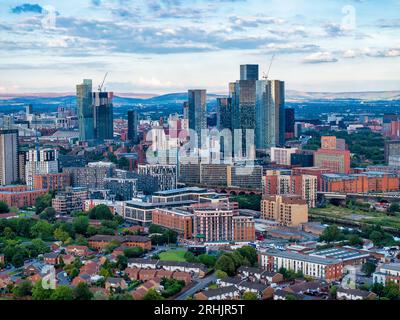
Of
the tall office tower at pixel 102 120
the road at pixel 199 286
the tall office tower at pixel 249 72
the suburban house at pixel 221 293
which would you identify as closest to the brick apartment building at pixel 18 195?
the road at pixel 199 286

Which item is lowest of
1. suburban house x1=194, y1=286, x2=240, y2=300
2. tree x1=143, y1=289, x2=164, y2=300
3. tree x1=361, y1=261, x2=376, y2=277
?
tree x1=361, y1=261, x2=376, y2=277

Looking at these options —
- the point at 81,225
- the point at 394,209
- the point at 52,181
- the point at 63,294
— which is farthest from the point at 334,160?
the point at 63,294

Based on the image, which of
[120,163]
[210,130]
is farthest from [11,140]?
[210,130]

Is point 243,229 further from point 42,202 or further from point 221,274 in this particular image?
point 42,202

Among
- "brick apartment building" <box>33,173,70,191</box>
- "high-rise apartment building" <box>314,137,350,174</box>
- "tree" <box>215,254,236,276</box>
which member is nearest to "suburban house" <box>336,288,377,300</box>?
"tree" <box>215,254,236,276</box>

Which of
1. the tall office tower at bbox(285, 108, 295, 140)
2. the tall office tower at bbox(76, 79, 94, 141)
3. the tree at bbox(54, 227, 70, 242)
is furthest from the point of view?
the tall office tower at bbox(285, 108, 295, 140)

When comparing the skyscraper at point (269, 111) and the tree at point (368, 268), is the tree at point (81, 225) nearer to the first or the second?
the tree at point (368, 268)

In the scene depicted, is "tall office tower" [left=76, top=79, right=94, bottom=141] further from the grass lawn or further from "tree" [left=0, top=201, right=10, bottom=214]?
the grass lawn
